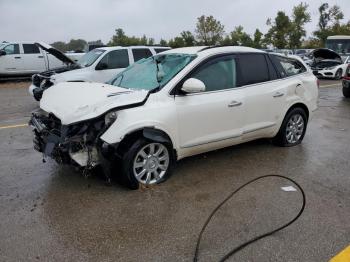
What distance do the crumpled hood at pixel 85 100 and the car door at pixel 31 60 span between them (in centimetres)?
1336

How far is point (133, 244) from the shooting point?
10.7 ft

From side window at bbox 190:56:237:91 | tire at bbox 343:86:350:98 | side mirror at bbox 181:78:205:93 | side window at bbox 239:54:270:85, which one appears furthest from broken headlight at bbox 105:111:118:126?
tire at bbox 343:86:350:98

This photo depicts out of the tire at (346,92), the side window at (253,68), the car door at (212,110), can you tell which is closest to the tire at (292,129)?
the side window at (253,68)

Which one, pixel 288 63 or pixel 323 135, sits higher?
pixel 288 63

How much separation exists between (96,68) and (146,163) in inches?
261

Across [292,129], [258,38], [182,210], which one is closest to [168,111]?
[182,210]

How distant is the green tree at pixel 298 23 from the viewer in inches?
1718

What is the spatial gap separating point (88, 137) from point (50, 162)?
56.4 inches

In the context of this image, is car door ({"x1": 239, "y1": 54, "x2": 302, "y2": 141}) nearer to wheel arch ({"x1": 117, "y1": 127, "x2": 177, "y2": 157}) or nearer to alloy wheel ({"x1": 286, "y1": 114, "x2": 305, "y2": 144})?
alloy wheel ({"x1": 286, "y1": 114, "x2": 305, "y2": 144})

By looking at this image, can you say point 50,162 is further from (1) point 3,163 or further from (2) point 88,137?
(2) point 88,137

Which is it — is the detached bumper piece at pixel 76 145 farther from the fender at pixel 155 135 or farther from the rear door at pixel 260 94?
the rear door at pixel 260 94

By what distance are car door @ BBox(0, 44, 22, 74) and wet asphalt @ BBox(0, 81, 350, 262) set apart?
12.3 m

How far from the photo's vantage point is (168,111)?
4.39 m

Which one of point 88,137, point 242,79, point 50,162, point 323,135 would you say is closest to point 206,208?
point 88,137
